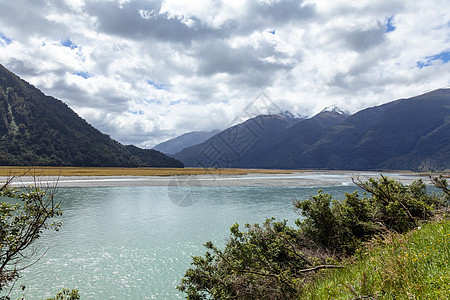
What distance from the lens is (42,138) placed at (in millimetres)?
157125

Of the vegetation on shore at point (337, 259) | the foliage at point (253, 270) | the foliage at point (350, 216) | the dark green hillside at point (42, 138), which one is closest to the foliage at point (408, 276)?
the vegetation on shore at point (337, 259)

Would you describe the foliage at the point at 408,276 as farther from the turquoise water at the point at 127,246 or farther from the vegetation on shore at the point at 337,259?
the turquoise water at the point at 127,246

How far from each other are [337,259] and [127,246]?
15.8 metres

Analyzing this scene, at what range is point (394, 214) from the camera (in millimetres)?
10172

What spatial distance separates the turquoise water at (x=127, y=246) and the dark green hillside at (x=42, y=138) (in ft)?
457

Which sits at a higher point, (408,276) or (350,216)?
(408,276)

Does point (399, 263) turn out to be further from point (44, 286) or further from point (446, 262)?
point (44, 286)

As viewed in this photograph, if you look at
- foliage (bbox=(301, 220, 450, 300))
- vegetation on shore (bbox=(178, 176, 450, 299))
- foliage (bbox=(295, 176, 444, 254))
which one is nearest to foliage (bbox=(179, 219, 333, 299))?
vegetation on shore (bbox=(178, 176, 450, 299))

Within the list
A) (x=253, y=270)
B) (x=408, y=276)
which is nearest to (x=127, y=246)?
(x=253, y=270)

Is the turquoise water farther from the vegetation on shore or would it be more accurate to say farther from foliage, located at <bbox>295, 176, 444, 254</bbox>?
foliage, located at <bbox>295, 176, 444, 254</bbox>

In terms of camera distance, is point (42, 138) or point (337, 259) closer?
point (337, 259)

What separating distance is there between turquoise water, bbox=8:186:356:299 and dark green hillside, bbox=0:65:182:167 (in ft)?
457

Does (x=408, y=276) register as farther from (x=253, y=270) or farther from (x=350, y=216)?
(x=350, y=216)

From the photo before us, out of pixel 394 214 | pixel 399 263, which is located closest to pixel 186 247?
pixel 394 214
